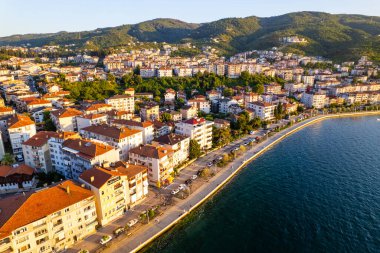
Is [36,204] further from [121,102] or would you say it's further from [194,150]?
[121,102]

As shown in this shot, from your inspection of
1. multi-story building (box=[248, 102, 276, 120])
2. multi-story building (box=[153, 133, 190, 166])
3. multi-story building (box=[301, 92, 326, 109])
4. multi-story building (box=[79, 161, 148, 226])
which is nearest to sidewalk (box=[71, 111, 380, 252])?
multi-story building (box=[79, 161, 148, 226])

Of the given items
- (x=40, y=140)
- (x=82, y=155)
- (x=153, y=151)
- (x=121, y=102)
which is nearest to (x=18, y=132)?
(x=40, y=140)

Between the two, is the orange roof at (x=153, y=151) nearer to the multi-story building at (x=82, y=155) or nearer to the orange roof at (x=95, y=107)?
the multi-story building at (x=82, y=155)

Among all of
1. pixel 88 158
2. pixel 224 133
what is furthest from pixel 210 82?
pixel 88 158

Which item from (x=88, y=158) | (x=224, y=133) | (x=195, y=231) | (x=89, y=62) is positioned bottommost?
(x=195, y=231)

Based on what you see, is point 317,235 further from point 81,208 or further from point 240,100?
point 240,100

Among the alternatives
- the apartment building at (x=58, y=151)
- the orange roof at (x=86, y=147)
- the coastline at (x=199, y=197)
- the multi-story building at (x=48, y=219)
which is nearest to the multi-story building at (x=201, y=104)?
the coastline at (x=199, y=197)

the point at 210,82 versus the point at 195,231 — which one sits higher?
the point at 210,82

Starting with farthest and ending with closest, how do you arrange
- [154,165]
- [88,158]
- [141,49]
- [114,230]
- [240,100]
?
[141,49], [240,100], [154,165], [88,158], [114,230]
